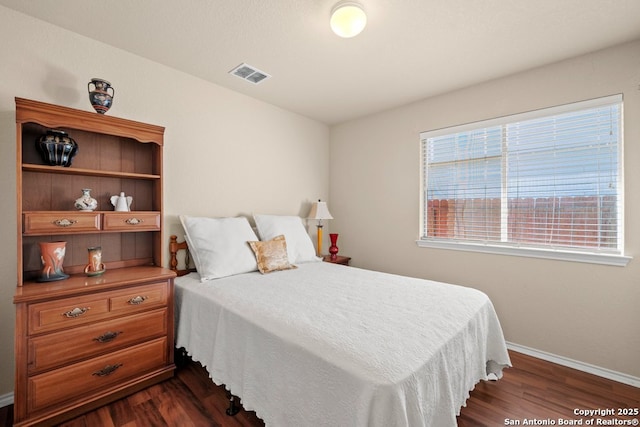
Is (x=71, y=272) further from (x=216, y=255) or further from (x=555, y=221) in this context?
(x=555, y=221)

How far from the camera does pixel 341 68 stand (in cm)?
244

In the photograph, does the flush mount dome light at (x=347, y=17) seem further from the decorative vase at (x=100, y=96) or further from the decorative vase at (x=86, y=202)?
the decorative vase at (x=86, y=202)

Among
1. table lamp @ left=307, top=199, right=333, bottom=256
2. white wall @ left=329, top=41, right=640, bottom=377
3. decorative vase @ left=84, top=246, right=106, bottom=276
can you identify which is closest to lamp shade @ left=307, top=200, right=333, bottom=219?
table lamp @ left=307, top=199, right=333, bottom=256

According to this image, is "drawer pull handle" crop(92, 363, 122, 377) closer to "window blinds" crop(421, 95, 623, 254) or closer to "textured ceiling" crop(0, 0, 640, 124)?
"textured ceiling" crop(0, 0, 640, 124)

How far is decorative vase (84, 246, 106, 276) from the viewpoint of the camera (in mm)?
1871

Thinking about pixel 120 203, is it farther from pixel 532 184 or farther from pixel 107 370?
pixel 532 184

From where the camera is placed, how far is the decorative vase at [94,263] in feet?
6.14

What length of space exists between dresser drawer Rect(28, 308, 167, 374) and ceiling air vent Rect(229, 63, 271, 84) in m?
2.08

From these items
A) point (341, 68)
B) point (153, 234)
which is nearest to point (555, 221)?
point (341, 68)

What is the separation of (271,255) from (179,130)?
56.1 inches

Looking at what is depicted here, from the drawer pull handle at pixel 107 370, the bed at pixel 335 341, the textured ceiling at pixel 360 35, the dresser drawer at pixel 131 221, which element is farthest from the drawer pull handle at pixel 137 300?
the textured ceiling at pixel 360 35

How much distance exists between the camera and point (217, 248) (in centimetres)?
235

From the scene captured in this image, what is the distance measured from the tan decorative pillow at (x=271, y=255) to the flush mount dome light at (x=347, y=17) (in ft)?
5.91

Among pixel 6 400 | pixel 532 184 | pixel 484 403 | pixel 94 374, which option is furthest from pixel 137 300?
pixel 532 184
